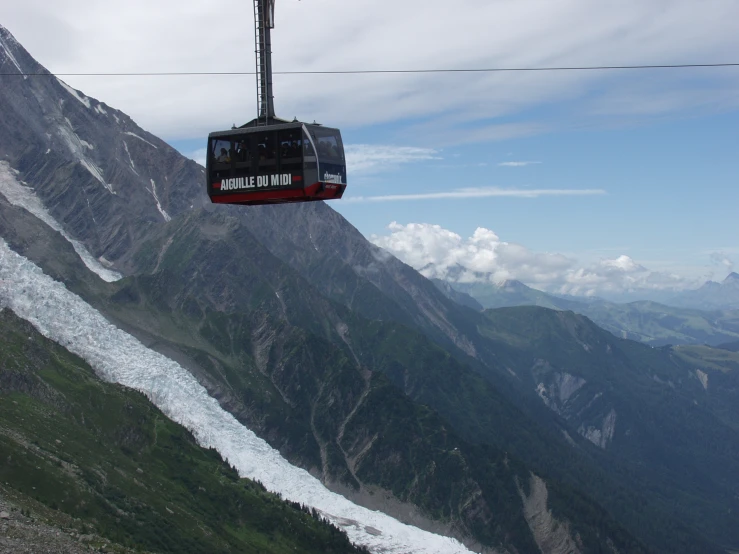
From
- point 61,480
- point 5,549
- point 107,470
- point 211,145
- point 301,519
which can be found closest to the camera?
point 211,145

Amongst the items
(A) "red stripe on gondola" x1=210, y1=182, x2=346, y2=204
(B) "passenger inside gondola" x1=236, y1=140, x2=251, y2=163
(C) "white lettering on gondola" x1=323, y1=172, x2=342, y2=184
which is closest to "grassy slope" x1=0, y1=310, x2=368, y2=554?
(A) "red stripe on gondola" x1=210, y1=182, x2=346, y2=204

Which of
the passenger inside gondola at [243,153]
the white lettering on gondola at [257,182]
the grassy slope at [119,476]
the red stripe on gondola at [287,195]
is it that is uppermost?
the passenger inside gondola at [243,153]

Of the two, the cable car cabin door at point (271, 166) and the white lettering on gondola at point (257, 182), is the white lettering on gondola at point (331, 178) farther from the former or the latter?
the white lettering on gondola at point (257, 182)

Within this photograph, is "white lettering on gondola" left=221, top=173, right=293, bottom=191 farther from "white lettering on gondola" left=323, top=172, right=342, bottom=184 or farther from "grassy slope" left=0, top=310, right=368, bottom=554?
"grassy slope" left=0, top=310, right=368, bottom=554

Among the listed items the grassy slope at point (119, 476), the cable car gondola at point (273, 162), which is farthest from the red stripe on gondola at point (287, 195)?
the grassy slope at point (119, 476)

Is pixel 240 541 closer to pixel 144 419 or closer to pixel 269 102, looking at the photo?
pixel 144 419

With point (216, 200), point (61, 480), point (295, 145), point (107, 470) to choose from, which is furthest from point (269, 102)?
point (107, 470)
